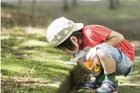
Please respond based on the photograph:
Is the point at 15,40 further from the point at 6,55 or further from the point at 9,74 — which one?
the point at 9,74

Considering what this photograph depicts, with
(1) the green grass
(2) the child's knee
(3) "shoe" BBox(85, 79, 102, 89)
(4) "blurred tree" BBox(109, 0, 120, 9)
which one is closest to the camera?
(2) the child's knee

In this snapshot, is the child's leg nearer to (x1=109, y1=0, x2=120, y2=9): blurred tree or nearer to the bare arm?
the bare arm

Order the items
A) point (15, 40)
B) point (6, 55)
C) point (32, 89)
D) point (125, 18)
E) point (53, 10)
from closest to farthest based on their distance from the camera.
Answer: point (32, 89), point (6, 55), point (15, 40), point (125, 18), point (53, 10)

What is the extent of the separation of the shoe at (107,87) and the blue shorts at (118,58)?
19cm

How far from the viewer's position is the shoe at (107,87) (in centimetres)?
415

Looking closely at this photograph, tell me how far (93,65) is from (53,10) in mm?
9682

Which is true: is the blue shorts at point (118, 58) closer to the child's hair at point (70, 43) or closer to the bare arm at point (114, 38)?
the bare arm at point (114, 38)

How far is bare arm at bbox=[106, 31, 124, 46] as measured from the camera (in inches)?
166

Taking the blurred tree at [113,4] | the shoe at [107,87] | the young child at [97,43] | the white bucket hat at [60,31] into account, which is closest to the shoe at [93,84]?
the young child at [97,43]

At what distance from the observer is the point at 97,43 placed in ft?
13.9

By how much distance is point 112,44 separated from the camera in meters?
4.24

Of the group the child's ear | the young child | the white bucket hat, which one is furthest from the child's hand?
the white bucket hat

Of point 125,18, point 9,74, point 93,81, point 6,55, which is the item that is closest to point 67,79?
point 93,81

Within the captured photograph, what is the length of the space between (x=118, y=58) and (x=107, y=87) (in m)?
0.30
